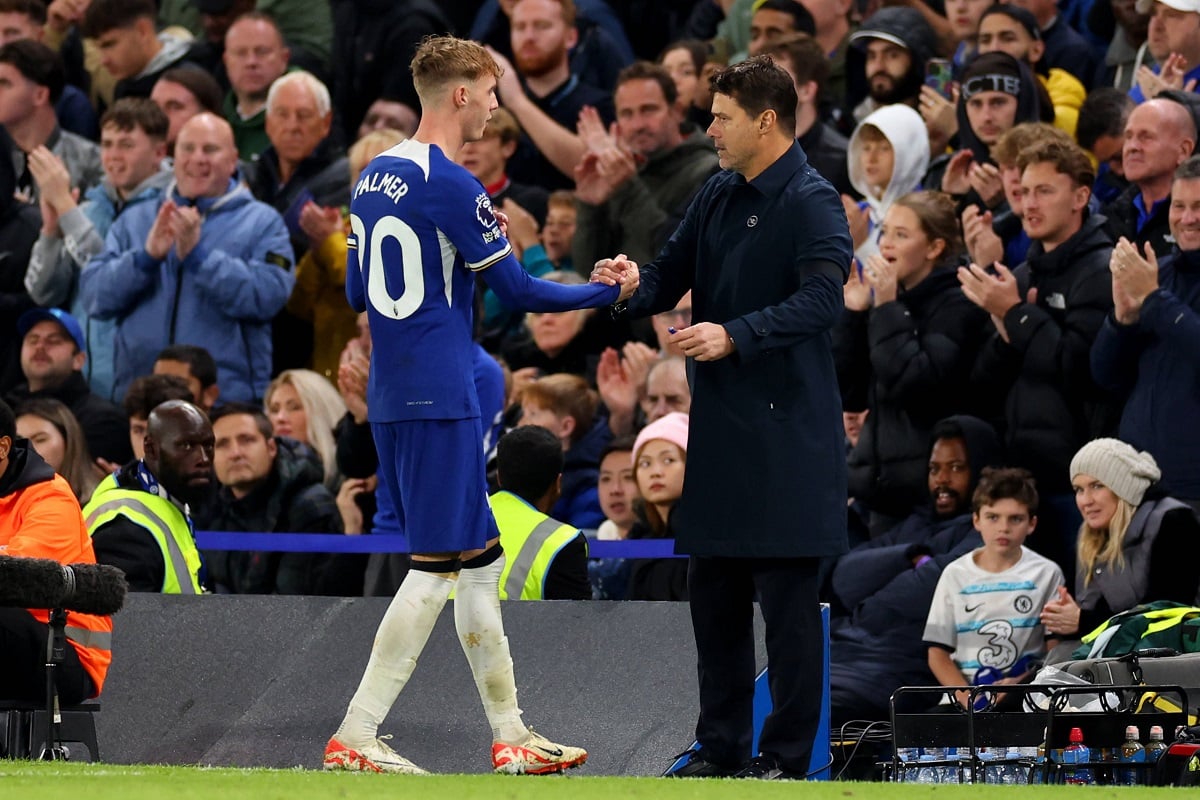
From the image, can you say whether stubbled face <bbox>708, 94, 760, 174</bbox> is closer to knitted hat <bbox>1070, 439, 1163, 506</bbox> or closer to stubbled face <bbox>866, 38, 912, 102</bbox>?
knitted hat <bbox>1070, 439, 1163, 506</bbox>

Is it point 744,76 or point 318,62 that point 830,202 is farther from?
point 318,62

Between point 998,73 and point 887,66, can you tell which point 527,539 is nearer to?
point 998,73

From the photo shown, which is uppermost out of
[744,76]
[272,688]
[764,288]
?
[744,76]

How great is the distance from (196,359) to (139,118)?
1.97 m

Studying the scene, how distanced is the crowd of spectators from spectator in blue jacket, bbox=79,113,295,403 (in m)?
0.02

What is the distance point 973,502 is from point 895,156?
8.68 feet

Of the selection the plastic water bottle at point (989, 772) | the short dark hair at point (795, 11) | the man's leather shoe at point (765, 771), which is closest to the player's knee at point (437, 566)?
the man's leather shoe at point (765, 771)

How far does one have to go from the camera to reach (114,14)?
14781 mm

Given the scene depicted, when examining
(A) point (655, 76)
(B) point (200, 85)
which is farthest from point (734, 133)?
(B) point (200, 85)

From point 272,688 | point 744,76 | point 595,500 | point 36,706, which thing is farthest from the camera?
point 595,500

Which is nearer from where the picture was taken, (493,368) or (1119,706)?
(1119,706)

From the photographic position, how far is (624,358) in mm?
11984

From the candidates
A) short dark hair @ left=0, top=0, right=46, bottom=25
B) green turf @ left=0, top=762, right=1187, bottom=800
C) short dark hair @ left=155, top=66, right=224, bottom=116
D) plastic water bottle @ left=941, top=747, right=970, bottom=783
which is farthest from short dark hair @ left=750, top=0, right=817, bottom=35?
green turf @ left=0, top=762, right=1187, bottom=800

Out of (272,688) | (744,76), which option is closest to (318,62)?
(272,688)
